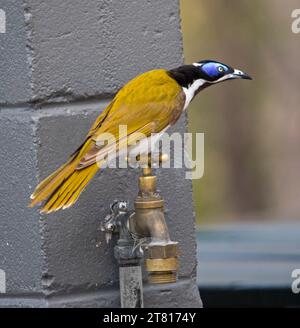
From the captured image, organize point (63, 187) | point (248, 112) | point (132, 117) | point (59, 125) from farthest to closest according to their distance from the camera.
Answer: point (248, 112) < point (59, 125) < point (132, 117) < point (63, 187)

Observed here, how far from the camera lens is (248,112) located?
10586 mm

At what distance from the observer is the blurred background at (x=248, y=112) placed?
988 centimetres

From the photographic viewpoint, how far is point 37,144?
4215 mm

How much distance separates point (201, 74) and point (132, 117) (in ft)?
1.10

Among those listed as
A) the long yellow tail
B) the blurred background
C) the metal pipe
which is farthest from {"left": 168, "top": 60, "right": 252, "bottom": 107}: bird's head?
the blurred background

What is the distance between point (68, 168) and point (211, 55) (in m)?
6.05

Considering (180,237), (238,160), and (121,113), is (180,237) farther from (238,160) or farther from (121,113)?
(238,160)

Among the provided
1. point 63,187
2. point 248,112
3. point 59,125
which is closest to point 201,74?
point 59,125

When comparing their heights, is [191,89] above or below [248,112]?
above

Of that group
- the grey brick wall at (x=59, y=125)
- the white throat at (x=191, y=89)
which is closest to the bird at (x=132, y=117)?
the white throat at (x=191, y=89)

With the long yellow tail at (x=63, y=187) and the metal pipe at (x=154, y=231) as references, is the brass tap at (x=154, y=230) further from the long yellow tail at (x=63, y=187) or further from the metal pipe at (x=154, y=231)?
the long yellow tail at (x=63, y=187)

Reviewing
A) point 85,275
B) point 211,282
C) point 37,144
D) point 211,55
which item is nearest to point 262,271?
point 211,282

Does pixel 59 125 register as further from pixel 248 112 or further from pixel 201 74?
pixel 248 112

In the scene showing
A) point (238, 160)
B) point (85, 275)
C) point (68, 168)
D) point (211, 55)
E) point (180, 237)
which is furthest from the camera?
point (238, 160)
